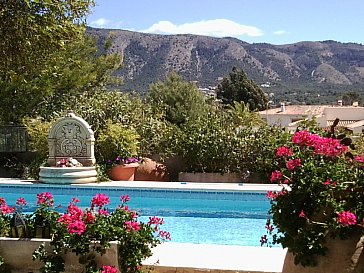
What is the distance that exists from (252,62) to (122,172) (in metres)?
65.6

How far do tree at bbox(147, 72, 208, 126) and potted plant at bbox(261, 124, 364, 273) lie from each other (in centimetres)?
1530

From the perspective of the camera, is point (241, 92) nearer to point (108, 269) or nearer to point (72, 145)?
point (72, 145)

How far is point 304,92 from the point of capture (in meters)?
70.5

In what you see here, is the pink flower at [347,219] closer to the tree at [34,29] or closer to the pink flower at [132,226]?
the pink flower at [132,226]

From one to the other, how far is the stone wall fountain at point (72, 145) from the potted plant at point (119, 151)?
54 cm

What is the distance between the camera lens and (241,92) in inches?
1796

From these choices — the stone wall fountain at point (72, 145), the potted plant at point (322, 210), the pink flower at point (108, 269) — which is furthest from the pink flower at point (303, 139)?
the stone wall fountain at point (72, 145)

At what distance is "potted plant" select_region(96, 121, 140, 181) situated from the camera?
1355 cm

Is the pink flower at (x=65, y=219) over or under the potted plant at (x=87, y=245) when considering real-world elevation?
over

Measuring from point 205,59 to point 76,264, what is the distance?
7177cm

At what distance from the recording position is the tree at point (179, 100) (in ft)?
67.5

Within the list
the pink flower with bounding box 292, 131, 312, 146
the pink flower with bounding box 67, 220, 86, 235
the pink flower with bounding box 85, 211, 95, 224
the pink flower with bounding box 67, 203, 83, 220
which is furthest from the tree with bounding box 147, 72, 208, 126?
the pink flower with bounding box 292, 131, 312, 146

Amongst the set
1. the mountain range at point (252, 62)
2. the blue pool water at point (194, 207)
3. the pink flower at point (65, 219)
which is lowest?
the blue pool water at point (194, 207)

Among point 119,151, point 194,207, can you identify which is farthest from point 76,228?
point 119,151
